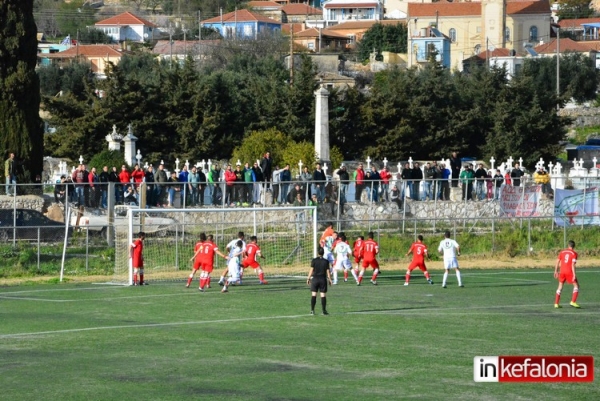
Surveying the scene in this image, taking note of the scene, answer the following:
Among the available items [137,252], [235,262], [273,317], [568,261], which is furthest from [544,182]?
[273,317]

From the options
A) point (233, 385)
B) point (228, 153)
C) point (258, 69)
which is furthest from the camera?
point (258, 69)

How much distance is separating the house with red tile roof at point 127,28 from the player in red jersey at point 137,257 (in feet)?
449

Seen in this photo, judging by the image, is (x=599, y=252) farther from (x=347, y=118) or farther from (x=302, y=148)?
(x=347, y=118)

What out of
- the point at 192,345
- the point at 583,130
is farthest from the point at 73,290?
the point at 583,130

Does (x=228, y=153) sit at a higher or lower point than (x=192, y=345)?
higher

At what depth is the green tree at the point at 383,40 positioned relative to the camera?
153038 millimetres

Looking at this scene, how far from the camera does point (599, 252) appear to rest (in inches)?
1724

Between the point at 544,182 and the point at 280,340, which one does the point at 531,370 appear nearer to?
the point at 280,340

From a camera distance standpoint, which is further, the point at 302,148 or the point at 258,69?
the point at 258,69

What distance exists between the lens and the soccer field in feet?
61.7

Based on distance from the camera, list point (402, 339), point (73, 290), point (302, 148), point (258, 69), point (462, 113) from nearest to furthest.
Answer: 1. point (402, 339)
2. point (73, 290)
3. point (302, 148)
4. point (462, 113)
5. point (258, 69)

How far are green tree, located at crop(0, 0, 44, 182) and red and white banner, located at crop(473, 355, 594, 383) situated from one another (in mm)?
27375

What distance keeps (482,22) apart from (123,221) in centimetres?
12837

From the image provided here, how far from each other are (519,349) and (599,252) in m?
22.5
